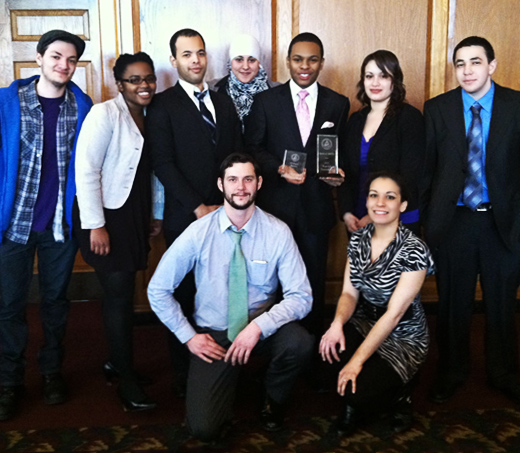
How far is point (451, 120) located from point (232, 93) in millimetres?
1094

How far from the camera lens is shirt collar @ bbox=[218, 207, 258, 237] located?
8.15 feet

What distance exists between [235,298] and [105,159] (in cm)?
81

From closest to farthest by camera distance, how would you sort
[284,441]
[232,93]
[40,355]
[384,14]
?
1. [284,441]
2. [40,355]
3. [232,93]
4. [384,14]

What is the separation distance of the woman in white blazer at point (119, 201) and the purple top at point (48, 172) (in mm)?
129

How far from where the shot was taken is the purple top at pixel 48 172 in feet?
8.26

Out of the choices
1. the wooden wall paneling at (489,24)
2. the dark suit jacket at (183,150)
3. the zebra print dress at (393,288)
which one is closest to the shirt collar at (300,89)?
the dark suit jacket at (183,150)

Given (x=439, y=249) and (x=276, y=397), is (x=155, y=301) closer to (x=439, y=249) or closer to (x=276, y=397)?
(x=276, y=397)

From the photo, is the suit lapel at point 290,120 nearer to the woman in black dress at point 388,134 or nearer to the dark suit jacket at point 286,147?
the dark suit jacket at point 286,147

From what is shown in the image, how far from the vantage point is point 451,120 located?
262cm

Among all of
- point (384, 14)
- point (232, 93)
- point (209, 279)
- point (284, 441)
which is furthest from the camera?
point (384, 14)

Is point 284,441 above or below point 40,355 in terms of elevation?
below

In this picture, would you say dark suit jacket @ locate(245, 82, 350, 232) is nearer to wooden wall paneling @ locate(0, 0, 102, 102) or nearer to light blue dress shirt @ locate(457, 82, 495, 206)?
light blue dress shirt @ locate(457, 82, 495, 206)

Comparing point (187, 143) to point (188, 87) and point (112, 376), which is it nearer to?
point (188, 87)

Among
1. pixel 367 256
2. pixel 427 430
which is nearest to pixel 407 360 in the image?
pixel 427 430
